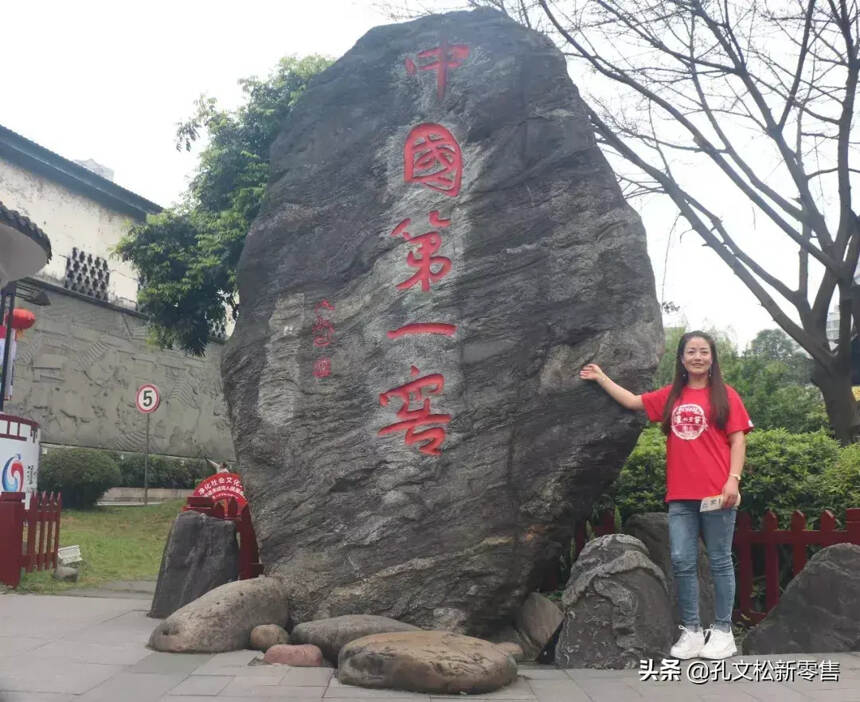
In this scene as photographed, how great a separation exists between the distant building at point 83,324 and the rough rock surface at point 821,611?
1512 centimetres

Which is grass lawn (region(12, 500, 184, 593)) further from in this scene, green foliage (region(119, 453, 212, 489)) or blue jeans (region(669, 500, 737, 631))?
blue jeans (region(669, 500, 737, 631))

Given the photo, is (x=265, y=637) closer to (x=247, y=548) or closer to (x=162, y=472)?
(x=247, y=548)

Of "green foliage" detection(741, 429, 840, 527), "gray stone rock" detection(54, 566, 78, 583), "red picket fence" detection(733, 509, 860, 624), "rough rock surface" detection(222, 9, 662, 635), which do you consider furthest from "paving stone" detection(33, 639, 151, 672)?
"green foliage" detection(741, 429, 840, 527)

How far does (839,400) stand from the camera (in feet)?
32.5

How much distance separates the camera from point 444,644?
3988 millimetres

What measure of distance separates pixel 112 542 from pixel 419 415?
7823 mm

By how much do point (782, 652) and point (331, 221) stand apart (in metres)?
3.96

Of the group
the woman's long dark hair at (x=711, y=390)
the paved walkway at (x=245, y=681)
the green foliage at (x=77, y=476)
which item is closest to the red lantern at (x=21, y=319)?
the green foliage at (x=77, y=476)

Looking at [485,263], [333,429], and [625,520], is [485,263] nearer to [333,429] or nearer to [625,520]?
[333,429]

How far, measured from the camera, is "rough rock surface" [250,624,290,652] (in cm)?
465

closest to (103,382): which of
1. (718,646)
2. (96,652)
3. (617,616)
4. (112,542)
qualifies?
(112,542)

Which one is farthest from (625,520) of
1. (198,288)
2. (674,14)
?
(198,288)

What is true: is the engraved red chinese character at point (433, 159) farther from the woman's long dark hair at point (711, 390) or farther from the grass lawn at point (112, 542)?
the grass lawn at point (112, 542)

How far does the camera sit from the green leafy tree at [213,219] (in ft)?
46.4
